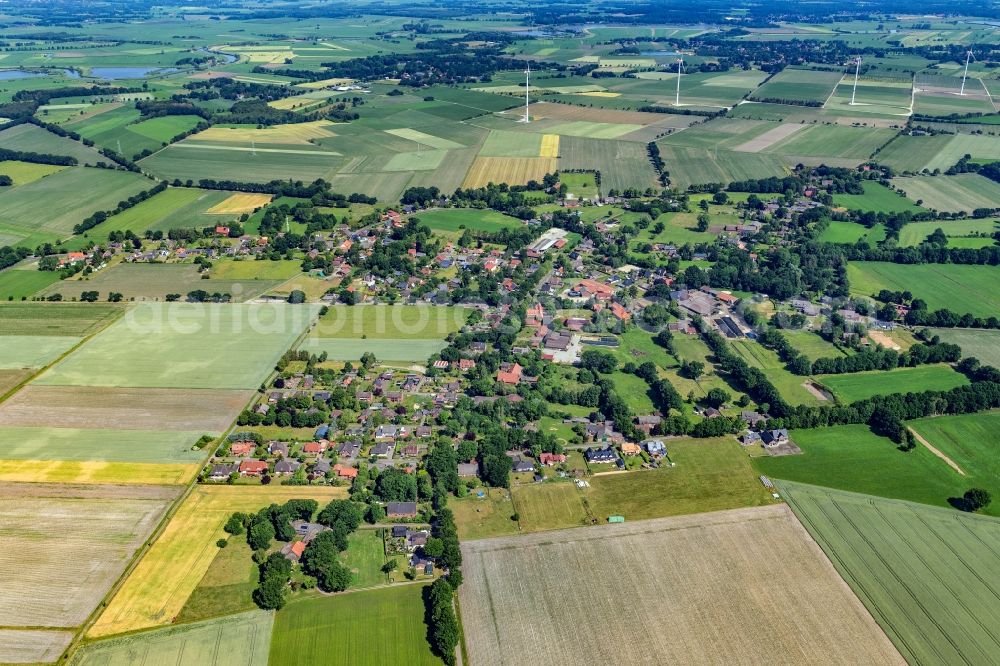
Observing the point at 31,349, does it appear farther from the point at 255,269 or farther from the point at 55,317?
the point at 255,269

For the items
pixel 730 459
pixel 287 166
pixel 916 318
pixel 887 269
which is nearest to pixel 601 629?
pixel 730 459

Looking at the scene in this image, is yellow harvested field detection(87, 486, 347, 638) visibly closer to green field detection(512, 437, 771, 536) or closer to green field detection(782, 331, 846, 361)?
green field detection(512, 437, 771, 536)

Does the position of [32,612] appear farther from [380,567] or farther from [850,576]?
[850,576]

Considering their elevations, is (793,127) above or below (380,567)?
above

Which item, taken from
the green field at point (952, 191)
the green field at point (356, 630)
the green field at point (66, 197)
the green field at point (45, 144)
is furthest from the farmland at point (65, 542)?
the green field at point (952, 191)

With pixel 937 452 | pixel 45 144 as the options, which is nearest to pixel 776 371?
pixel 937 452

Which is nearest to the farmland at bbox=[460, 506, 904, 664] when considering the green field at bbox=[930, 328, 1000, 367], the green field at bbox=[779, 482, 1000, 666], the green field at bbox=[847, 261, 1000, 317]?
the green field at bbox=[779, 482, 1000, 666]

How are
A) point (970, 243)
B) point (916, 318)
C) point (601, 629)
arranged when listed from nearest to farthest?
point (601, 629), point (916, 318), point (970, 243)
